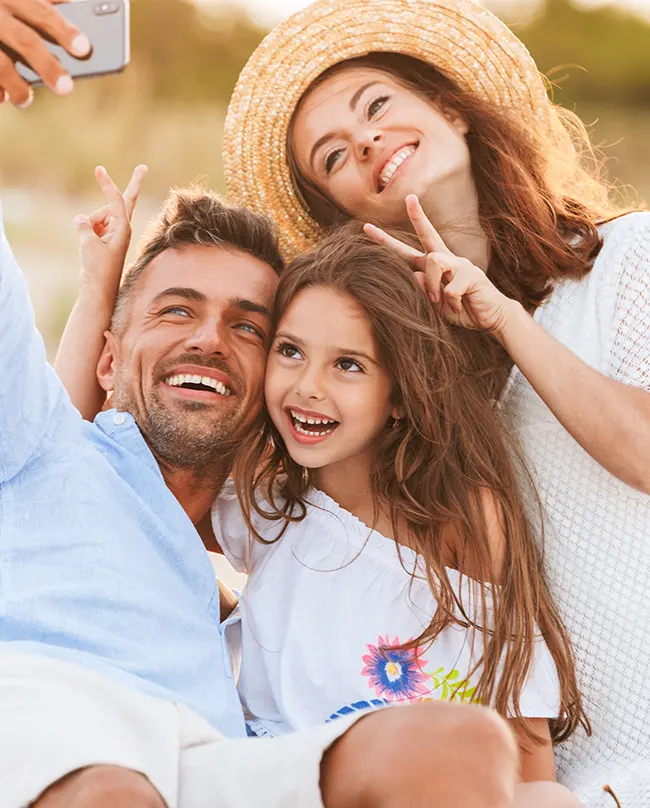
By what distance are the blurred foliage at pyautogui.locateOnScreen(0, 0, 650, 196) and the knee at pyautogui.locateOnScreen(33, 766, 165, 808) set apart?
8694mm

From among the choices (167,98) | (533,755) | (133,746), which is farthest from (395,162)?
(167,98)

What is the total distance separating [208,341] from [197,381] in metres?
0.09

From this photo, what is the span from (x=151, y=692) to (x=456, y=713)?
0.62 m

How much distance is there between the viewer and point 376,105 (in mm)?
2631

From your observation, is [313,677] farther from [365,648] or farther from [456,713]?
[456,713]

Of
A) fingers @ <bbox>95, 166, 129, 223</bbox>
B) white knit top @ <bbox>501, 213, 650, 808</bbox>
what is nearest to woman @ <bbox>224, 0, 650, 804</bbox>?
white knit top @ <bbox>501, 213, 650, 808</bbox>

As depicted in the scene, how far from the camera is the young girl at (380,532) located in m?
2.09

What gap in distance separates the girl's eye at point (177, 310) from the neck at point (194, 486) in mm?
336

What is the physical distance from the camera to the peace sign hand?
264cm

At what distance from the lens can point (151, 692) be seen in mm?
1766

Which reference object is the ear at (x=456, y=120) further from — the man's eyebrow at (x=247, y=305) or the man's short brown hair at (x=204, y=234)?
the man's eyebrow at (x=247, y=305)

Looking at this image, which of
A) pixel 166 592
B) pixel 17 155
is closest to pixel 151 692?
pixel 166 592

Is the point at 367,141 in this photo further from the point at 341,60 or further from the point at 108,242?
the point at 108,242

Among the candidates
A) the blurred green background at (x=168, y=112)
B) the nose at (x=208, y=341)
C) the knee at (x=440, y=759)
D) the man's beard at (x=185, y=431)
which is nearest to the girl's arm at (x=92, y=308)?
the man's beard at (x=185, y=431)
